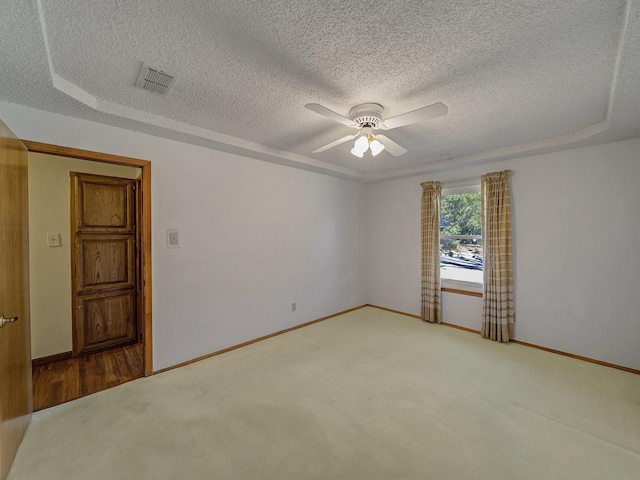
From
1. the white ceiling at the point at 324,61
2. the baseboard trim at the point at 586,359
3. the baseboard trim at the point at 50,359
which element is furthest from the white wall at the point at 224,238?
the baseboard trim at the point at 586,359

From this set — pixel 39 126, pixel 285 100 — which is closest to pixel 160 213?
pixel 39 126

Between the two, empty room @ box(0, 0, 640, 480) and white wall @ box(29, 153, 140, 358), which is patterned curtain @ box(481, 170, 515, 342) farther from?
white wall @ box(29, 153, 140, 358)

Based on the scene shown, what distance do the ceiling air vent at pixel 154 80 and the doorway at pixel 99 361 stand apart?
0.84 meters

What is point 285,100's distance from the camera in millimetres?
2170

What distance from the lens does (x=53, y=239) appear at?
303 cm

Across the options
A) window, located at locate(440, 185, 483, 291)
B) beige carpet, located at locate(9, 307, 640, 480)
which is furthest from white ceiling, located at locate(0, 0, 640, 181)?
beige carpet, located at locate(9, 307, 640, 480)

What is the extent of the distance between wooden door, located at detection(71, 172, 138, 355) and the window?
4.45 m

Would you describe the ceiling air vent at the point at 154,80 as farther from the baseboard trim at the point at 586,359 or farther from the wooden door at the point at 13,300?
the baseboard trim at the point at 586,359

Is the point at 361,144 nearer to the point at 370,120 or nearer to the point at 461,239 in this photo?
the point at 370,120

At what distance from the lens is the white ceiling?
1.30m

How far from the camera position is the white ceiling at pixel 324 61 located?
1.30 metres

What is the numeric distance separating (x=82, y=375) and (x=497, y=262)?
4.81 m

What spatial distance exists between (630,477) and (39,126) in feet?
15.0

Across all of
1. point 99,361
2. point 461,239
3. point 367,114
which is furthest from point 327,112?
point 99,361
